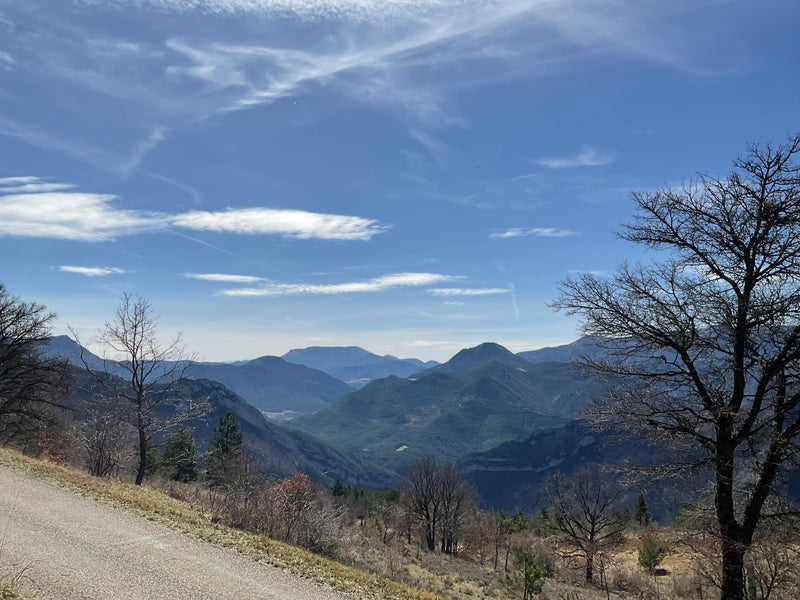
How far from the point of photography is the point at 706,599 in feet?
50.9

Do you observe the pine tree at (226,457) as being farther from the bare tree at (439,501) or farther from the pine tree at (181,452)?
the bare tree at (439,501)

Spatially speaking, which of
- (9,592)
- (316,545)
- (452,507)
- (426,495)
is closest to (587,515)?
(452,507)

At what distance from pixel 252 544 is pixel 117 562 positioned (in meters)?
3.55

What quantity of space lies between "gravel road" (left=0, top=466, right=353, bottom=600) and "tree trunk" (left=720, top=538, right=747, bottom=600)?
8061mm

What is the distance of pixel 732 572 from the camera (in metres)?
8.78

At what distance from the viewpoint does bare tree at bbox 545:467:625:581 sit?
1337 inches

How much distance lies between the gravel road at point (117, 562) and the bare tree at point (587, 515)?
1216 inches

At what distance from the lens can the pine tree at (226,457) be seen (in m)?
49.1

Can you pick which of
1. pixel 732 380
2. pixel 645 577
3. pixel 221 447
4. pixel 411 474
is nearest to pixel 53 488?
pixel 732 380

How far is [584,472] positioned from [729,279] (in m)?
34.0

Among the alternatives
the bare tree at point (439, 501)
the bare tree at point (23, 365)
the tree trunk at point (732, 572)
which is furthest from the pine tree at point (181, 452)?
the tree trunk at point (732, 572)

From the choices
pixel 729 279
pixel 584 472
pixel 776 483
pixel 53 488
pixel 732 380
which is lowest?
pixel 584 472

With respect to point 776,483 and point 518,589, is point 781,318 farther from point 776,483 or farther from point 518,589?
point 518,589

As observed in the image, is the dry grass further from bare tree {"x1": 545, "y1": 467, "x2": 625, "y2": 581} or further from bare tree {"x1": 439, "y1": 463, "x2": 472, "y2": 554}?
bare tree {"x1": 439, "y1": 463, "x2": 472, "y2": 554}
